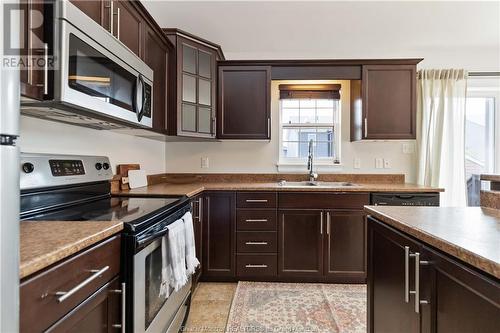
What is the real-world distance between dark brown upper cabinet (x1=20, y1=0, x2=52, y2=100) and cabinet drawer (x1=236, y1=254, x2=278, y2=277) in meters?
2.10

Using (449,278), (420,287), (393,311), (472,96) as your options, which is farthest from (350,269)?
(472,96)

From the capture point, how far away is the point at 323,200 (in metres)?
2.60

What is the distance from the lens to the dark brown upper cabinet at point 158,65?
197 cm

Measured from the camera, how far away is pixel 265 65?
9.40 feet

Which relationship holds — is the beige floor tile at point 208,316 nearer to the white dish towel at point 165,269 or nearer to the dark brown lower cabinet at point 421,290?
the white dish towel at point 165,269

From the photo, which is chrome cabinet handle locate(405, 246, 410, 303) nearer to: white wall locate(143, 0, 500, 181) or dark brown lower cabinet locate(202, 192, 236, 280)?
dark brown lower cabinet locate(202, 192, 236, 280)

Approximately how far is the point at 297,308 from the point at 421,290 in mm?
1375

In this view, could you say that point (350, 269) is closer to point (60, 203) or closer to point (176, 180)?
point (176, 180)

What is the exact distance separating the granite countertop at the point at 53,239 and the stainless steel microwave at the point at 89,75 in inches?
18.1

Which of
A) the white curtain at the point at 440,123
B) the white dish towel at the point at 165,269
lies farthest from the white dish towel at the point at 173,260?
the white curtain at the point at 440,123

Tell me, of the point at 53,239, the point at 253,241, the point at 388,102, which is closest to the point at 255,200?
the point at 253,241

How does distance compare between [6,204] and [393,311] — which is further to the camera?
[393,311]

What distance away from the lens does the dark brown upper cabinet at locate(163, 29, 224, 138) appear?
2426mm

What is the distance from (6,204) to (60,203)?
1005mm
